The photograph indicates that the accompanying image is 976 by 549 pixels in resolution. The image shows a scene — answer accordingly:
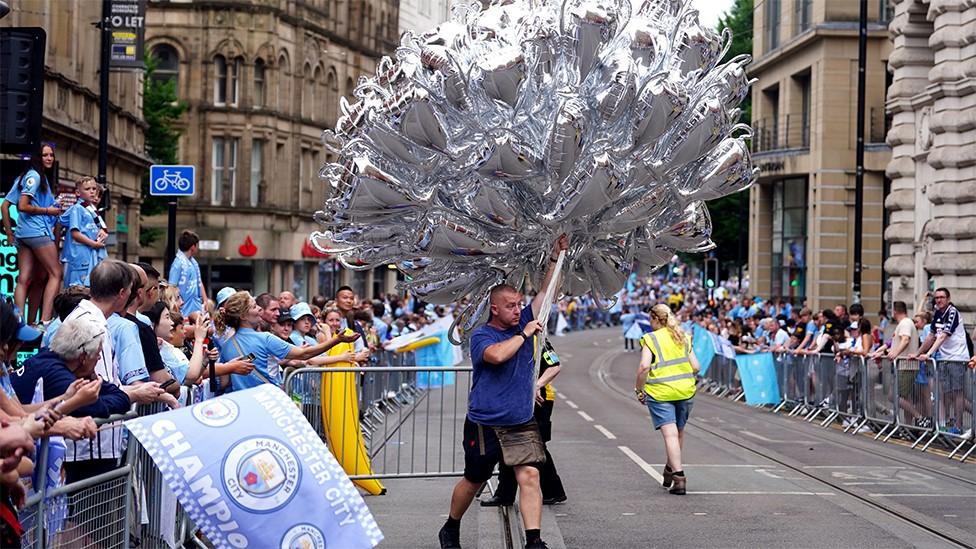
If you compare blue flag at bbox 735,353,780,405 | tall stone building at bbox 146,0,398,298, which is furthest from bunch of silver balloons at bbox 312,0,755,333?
tall stone building at bbox 146,0,398,298

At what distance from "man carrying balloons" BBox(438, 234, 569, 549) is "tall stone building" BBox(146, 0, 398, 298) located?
157 feet

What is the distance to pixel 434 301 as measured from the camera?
1058cm

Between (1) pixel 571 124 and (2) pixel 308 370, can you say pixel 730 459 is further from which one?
A: (1) pixel 571 124

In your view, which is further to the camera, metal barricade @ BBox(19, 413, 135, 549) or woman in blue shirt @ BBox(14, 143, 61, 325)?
woman in blue shirt @ BBox(14, 143, 61, 325)

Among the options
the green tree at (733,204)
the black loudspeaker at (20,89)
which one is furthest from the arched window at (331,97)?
the black loudspeaker at (20,89)

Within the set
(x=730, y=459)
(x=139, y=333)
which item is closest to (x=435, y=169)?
(x=139, y=333)

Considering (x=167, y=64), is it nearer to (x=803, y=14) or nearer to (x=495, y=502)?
(x=803, y=14)

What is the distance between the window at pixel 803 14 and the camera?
153ft

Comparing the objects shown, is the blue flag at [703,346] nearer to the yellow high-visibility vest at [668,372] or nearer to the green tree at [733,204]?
the yellow high-visibility vest at [668,372]

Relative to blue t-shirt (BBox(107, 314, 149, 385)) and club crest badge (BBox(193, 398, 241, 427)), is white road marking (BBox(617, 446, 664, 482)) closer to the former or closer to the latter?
blue t-shirt (BBox(107, 314, 149, 385))

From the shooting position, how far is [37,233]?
42.3 feet

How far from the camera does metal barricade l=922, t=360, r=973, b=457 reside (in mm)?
17172

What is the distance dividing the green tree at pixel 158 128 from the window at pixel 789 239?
2132cm

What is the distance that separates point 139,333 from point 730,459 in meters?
8.77
